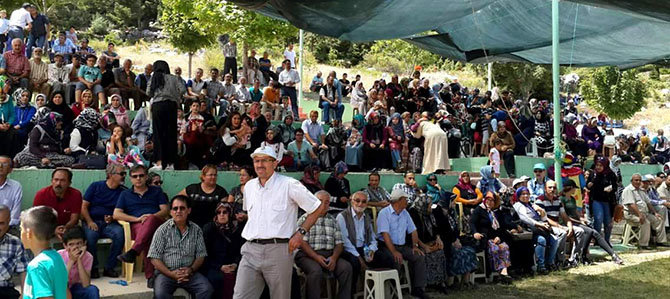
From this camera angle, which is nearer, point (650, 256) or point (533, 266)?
point (533, 266)

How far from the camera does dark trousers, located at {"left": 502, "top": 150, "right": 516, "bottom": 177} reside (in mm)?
13062

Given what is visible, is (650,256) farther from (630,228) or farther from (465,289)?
(465,289)


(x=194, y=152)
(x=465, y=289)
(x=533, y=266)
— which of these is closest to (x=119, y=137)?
(x=194, y=152)

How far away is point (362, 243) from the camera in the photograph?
763cm

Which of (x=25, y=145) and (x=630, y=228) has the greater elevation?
(x=25, y=145)

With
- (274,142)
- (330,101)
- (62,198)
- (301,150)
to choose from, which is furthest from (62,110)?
(330,101)

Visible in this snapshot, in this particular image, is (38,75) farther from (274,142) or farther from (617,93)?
(617,93)

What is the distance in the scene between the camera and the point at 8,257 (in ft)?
16.7

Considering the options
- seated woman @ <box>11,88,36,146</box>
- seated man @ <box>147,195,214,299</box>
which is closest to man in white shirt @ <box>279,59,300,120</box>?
seated woman @ <box>11,88,36,146</box>

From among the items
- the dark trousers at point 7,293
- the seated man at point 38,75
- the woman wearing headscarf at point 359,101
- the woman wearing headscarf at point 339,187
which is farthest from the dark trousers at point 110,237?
the woman wearing headscarf at point 359,101

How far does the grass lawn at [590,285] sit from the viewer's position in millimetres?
7867

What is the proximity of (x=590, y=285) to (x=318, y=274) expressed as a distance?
3.69 metres

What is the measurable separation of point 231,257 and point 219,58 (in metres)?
27.1

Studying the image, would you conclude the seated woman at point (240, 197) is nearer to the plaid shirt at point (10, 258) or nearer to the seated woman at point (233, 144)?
the plaid shirt at point (10, 258)
